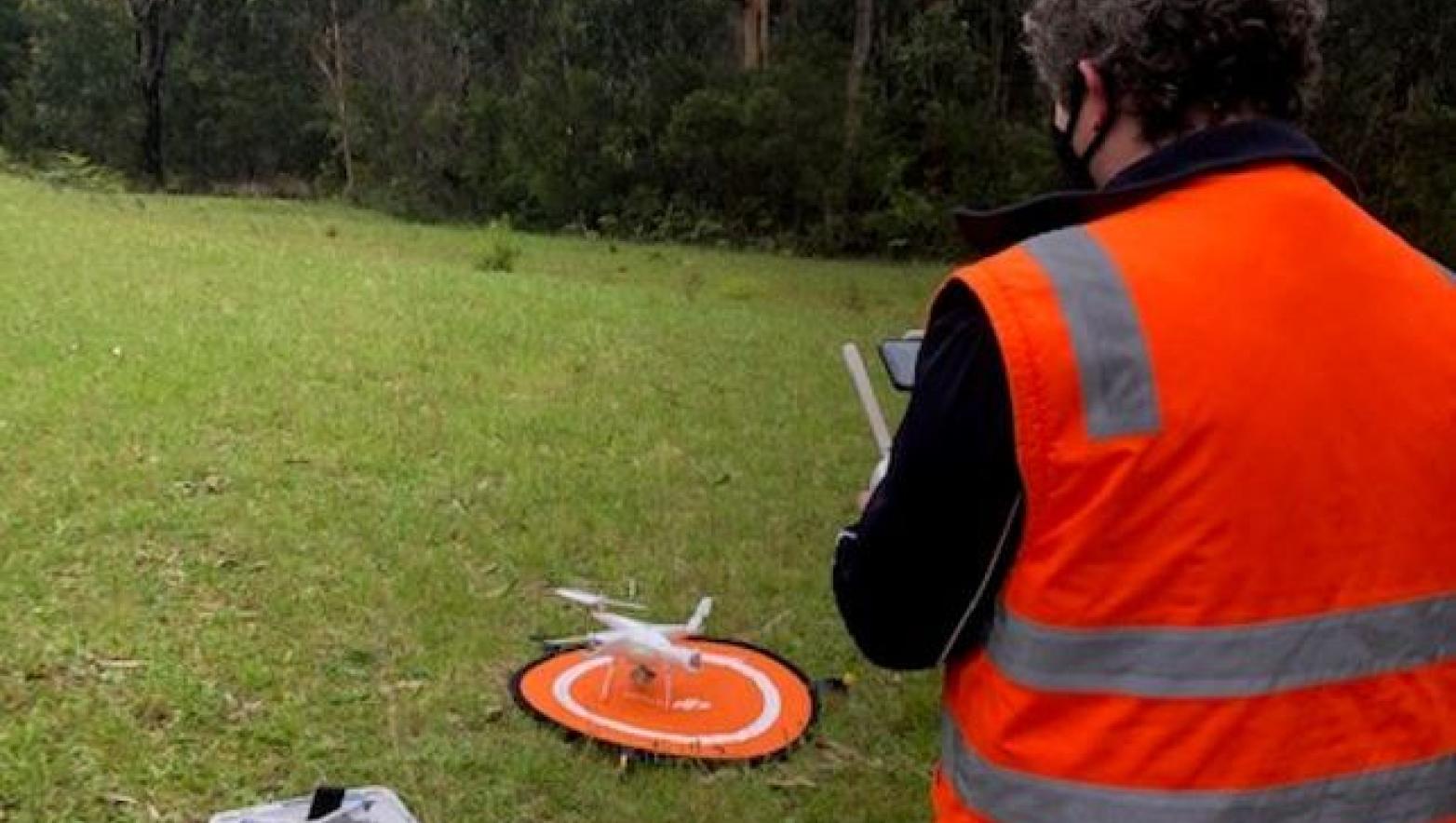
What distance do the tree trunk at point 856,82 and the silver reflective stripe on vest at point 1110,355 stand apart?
17.0 m

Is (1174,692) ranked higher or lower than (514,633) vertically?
higher

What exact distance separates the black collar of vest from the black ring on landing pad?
2.06m

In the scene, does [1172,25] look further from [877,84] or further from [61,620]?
[877,84]

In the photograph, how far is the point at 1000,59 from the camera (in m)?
18.8

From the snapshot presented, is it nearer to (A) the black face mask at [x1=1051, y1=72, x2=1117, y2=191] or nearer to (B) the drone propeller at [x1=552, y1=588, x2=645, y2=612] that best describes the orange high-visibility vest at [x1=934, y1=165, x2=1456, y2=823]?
(A) the black face mask at [x1=1051, y1=72, x2=1117, y2=191]

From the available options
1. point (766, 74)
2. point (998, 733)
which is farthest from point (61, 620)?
point (766, 74)

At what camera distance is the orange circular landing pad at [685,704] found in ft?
10.4

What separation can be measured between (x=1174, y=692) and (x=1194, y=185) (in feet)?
1.33

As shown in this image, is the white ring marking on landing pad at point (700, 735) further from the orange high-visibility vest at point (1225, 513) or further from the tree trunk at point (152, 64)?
the tree trunk at point (152, 64)

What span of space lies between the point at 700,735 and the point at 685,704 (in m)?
0.14

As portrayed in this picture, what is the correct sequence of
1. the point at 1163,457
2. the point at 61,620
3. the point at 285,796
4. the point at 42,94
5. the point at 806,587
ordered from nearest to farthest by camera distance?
the point at 1163,457, the point at 285,796, the point at 61,620, the point at 806,587, the point at 42,94

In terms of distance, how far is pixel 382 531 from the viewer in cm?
448

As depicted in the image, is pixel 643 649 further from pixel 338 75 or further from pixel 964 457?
pixel 338 75

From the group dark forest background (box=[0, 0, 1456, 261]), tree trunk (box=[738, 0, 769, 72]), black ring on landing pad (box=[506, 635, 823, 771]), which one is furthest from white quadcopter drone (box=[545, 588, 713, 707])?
tree trunk (box=[738, 0, 769, 72])
